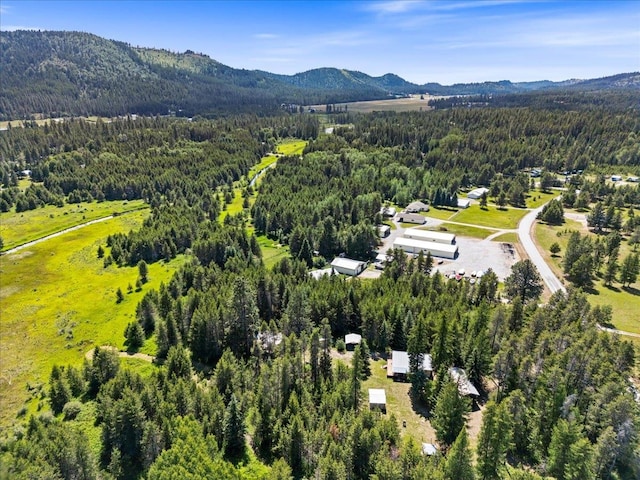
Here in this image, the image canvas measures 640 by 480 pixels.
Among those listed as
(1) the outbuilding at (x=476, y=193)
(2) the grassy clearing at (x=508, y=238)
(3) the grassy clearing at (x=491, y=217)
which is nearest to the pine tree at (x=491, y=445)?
(2) the grassy clearing at (x=508, y=238)

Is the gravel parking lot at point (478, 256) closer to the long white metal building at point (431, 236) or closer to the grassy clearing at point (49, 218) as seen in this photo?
the long white metal building at point (431, 236)

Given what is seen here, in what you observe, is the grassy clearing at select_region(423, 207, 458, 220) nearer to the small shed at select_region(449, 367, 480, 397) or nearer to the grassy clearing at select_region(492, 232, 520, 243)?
Result: the grassy clearing at select_region(492, 232, 520, 243)

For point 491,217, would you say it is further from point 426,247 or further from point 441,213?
point 426,247

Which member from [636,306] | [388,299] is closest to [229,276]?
[388,299]

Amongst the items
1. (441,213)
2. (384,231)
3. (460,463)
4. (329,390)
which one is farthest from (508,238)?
(460,463)

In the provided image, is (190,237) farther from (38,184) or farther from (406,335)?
(38,184)

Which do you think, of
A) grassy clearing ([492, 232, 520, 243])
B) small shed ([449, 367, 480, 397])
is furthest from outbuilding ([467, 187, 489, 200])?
small shed ([449, 367, 480, 397])
